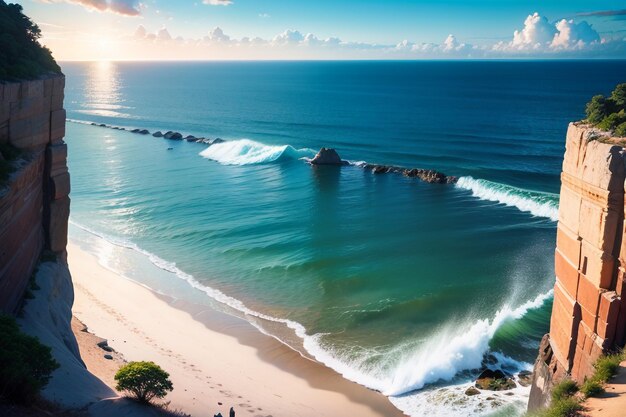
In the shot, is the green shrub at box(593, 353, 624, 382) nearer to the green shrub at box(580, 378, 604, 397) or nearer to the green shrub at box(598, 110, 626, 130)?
the green shrub at box(580, 378, 604, 397)

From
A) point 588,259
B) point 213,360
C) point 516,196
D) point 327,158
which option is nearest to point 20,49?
point 213,360

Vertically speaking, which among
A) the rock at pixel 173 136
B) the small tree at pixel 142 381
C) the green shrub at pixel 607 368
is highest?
the rock at pixel 173 136

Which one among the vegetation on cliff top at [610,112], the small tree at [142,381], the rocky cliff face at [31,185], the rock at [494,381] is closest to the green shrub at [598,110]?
the vegetation on cliff top at [610,112]

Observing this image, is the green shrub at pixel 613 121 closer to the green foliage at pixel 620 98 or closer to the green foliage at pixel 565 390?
the green foliage at pixel 620 98

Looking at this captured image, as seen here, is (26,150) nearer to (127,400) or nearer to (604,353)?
(127,400)

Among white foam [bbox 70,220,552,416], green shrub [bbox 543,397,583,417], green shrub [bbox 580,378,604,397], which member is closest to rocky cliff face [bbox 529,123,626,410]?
green shrub [bbox 580,378,604,397]

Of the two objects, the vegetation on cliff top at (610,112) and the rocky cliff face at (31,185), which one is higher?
the vegetation on cliff top at (610,112)
